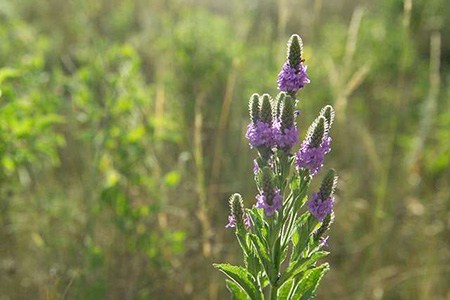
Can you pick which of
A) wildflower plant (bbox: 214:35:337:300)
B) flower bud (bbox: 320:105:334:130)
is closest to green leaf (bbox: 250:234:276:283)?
wildflower plant (bbox: 214:35:337:300)

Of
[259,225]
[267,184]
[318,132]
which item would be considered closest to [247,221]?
[259,225]

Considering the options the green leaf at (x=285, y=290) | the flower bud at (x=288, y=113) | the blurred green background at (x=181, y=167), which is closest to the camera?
the flower bud at (x=288, y=113)

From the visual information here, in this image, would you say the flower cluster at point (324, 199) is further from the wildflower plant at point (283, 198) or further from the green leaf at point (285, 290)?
the green leaf at point (285, 290)

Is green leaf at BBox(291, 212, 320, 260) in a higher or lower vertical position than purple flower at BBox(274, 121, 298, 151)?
lower

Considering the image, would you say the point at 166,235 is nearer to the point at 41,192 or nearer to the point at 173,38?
the point at 41,192

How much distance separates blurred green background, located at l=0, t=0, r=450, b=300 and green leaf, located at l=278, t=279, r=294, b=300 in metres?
0.98

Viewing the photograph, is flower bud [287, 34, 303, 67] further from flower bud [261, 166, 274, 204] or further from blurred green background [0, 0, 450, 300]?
blurred green background [0, 0, 450, 300]

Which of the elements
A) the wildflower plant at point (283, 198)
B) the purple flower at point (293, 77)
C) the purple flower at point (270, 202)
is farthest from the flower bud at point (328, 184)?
the purple flower at point (293, 77)

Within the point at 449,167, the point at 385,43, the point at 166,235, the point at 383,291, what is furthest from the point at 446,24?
the point at 166,235

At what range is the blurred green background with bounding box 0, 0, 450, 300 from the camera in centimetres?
281

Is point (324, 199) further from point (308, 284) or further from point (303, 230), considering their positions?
point (308, 284)

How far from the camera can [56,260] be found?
123 inches

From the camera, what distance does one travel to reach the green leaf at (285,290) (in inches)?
61.3

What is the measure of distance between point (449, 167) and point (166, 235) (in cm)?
176
